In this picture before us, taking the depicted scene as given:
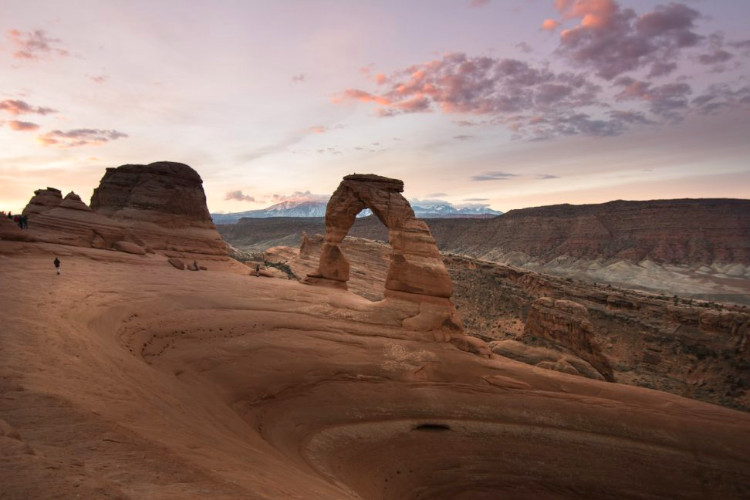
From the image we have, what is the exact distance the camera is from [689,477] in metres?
9.35

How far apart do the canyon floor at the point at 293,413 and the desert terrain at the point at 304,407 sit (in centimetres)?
4

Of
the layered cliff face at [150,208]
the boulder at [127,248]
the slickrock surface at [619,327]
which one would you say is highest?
the layered cliff face at [150,208]

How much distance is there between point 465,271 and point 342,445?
33.3m

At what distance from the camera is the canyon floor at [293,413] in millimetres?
4250

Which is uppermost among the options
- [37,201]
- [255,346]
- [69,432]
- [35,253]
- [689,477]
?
[37,201]

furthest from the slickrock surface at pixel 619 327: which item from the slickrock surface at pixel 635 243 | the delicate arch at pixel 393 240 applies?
the slickrock surface at pixel 635 243

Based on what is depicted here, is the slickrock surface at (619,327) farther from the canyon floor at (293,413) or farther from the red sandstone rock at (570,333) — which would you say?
the canyon floor at (293,413)

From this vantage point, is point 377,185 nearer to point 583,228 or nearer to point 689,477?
point 689,477

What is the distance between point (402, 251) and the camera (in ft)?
54.9

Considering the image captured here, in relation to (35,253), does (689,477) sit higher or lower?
lower

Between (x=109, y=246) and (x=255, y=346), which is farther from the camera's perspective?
(x=109, y=246)

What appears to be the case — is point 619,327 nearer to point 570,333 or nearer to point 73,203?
point 570,333

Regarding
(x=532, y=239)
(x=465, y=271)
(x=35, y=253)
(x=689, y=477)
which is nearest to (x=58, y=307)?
(x=35, y=253)

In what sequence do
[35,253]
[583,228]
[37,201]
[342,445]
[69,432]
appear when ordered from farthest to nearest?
[583,228] → [37,201] → [35,253] → [342,445] → [69,432]
